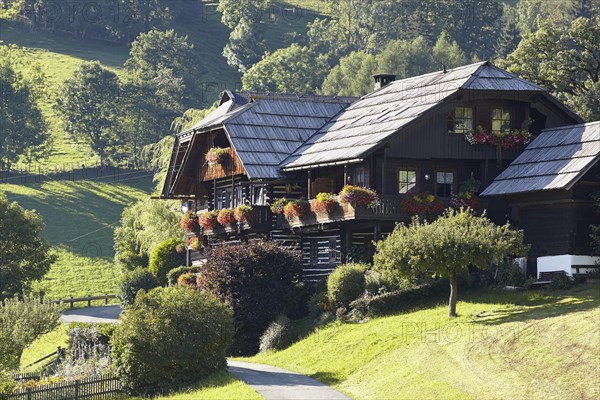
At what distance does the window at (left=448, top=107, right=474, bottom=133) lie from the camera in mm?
61625

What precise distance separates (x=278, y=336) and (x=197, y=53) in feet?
396

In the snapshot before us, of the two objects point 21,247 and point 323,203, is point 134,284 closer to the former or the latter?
point 21,247

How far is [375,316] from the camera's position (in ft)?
181

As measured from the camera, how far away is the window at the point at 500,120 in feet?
205

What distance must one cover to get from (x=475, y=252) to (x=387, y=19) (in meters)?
116

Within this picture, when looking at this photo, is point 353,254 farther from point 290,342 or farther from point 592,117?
point 592,117

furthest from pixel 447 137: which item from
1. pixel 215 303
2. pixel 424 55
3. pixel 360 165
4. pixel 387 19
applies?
pixel 387 19

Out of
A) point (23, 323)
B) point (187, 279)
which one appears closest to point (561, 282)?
point (187, 279)

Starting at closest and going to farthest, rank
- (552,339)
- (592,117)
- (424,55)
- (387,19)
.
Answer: (552,339), (592,117), (424,55), (387,19)

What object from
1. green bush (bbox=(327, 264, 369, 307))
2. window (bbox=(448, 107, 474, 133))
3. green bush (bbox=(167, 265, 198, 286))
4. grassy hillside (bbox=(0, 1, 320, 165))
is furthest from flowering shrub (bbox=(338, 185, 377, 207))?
grassy hillside (bbox=(0, 1, 320, 165))

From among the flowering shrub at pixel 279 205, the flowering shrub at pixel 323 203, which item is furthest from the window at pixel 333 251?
the flowering shrub at pixel 323 203

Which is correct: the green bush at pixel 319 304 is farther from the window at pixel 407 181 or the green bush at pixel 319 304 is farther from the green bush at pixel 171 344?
the green bush at pixel 171 344

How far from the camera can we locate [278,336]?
2222 inches

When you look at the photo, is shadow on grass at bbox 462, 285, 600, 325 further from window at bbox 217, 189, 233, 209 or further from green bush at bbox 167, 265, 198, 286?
green bush at bbox 167, 265, 198, 286
